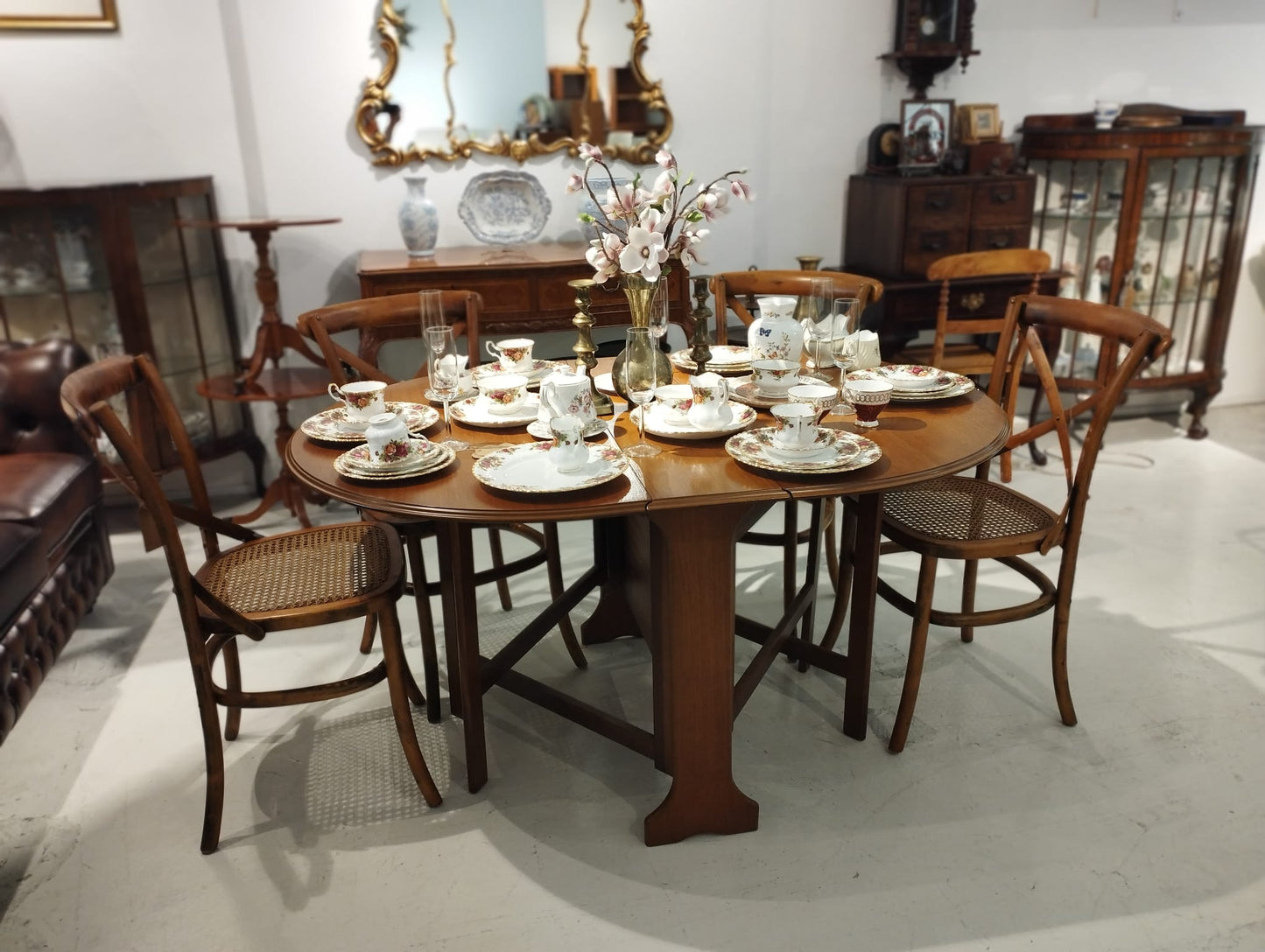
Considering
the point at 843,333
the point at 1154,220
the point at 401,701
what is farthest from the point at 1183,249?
the point at 401,701

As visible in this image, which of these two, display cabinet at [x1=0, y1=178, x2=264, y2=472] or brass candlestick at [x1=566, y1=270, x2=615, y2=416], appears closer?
brass candlestick at [x1=566, y1=270, x2=615, y2=416]

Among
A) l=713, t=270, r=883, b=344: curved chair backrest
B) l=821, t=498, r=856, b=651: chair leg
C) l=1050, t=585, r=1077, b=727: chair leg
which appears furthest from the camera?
l=713, t=270, r=883, b=344: curved chair backrest

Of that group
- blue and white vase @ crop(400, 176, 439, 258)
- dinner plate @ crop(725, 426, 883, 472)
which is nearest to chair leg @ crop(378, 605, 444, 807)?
dinner plate @ crop(725, 426, 883, 472)

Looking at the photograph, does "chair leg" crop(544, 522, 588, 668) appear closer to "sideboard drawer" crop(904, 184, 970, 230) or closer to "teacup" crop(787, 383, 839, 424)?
"teacup" crop(787, 383, 839, 424)

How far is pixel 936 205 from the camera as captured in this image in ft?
12.3

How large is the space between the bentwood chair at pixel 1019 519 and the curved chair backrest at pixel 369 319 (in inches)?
48.4

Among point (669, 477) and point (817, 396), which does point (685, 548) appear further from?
point (817, 396)

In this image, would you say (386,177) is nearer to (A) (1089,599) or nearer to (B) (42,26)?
(B) (42,26)

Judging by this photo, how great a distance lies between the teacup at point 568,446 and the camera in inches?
66.3

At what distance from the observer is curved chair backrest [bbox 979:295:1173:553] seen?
200 cm

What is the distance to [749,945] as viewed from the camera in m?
1.68

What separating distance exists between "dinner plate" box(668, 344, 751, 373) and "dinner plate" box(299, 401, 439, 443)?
0.62 meters

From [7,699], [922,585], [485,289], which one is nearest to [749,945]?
[922,585]

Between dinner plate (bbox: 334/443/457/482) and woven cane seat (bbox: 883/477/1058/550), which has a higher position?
→ dinner plate (bbox: 334/443/457/482)
